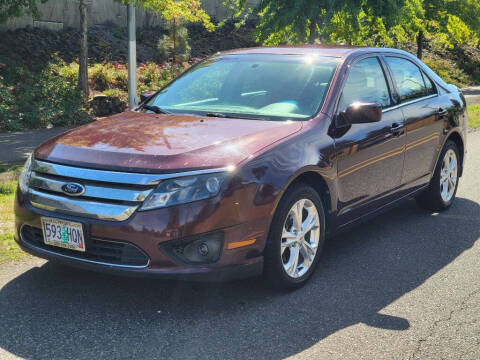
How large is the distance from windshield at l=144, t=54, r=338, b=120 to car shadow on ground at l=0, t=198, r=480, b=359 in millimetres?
1295

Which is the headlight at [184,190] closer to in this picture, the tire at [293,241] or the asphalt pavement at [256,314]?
the tire at [293,241]

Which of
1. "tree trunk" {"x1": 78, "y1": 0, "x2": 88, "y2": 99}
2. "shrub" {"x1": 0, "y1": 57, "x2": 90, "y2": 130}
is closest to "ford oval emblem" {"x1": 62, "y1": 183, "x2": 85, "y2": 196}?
"shrub" {"x1": 0, "y1": 57, "x2": 90, "y2": 130}

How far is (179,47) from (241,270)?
18.3m


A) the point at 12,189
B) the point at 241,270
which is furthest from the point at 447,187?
the point at 12,189

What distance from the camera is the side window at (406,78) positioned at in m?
6.24

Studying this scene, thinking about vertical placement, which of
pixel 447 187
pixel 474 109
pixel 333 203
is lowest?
pixel 474 109

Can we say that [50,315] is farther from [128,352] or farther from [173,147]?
[173,147]

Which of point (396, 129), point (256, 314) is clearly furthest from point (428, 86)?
point (256, 314)

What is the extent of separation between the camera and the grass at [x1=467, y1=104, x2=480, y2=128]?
15306 mm

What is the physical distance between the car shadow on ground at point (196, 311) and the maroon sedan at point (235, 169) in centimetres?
28

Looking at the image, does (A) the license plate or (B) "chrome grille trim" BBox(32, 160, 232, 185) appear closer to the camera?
(B) "chrome grille trim" BBox(32, 160, 232, 185)

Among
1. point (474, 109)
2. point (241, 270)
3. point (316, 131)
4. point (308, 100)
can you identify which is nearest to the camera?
point (241, 270)

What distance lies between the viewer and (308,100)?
17.2 feet

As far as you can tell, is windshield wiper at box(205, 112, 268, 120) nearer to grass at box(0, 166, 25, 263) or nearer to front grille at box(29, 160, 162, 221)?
front grille at box(29, 160, 162, 221)
